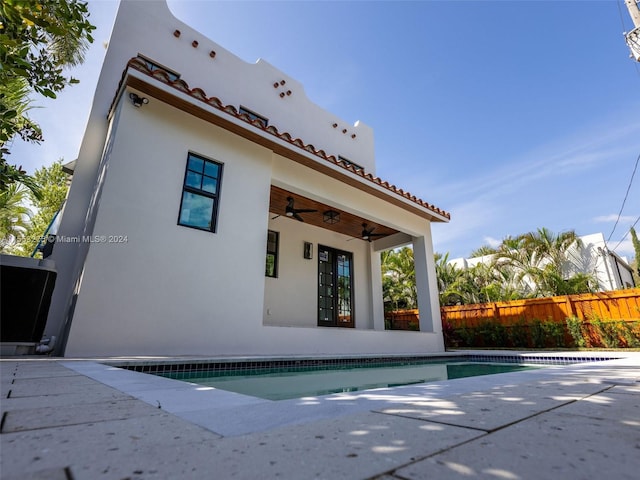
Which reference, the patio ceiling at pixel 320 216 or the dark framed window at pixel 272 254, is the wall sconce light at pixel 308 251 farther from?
the dark framed window at pixel 272 254

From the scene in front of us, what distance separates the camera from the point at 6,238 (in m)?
12.5

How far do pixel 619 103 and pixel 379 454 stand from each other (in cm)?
1883

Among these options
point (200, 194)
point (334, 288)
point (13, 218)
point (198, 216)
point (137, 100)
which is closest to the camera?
point (137, 100)

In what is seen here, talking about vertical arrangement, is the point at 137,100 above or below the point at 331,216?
above

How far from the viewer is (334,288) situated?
9273 mm

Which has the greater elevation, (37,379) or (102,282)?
(102,282)

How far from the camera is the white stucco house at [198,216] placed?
4.24 meters

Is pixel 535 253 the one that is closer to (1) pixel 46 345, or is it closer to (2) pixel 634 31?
(2) pixel 634 31

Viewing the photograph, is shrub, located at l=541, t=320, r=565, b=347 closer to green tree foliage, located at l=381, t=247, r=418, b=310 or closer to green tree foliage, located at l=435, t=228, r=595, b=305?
green tree foliage, located at l=435, t=228, r=595, b=305

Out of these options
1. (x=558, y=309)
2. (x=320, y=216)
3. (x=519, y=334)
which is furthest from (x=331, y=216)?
(x=558, y=309)

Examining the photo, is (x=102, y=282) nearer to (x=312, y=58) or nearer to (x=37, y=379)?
(x=37, y=379)

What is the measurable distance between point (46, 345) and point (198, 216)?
8.91ft

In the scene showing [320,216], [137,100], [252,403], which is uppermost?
[137,100]

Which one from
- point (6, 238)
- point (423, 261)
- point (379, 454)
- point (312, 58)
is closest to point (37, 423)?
point (379, 454)
